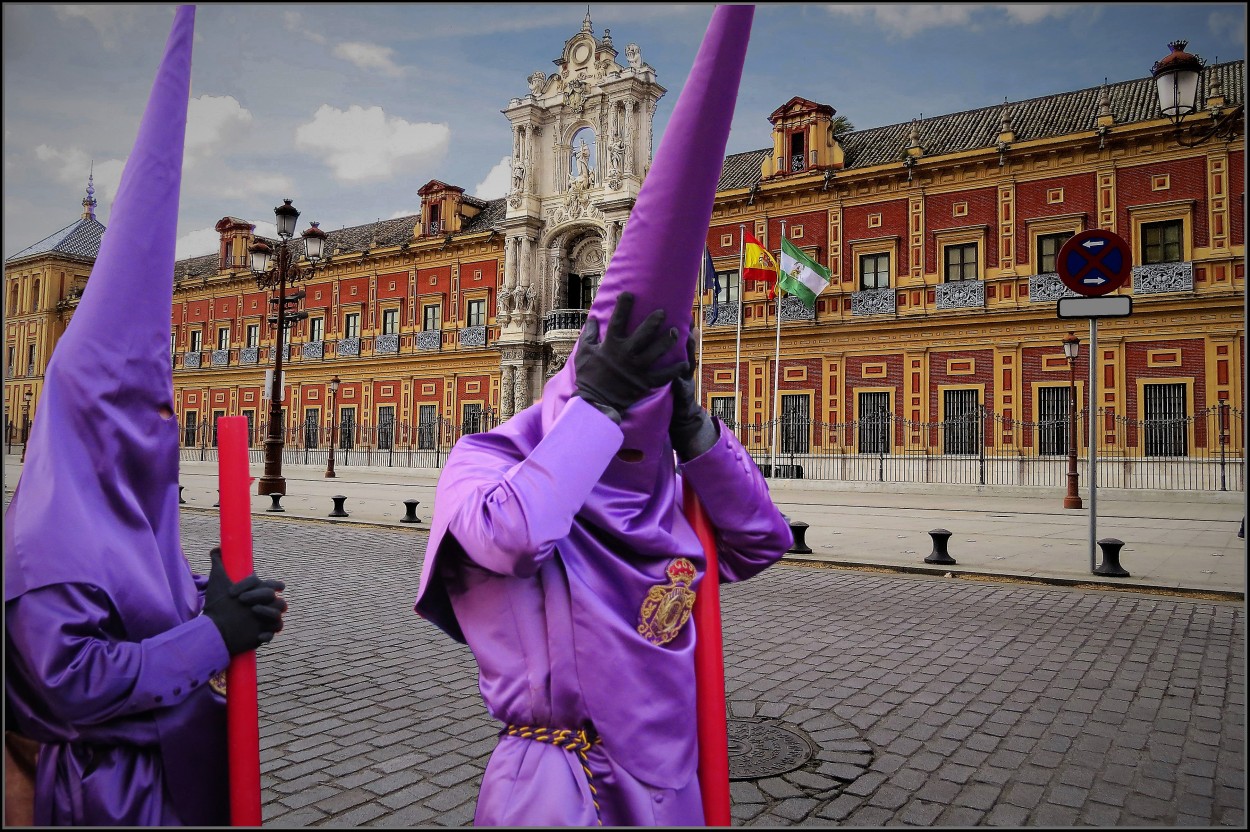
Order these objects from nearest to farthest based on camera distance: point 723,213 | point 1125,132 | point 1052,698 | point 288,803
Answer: point 288,803
point 1052,698
point 1125,132
point 723,213

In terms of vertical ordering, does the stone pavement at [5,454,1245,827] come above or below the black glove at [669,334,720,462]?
below

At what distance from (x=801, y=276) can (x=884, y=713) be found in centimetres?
1938

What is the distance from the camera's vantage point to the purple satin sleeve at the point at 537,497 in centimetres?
150

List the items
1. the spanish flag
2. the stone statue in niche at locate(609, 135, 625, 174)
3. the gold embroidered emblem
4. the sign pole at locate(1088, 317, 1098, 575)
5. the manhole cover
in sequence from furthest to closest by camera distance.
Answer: the stone statue in niche at locate(609, 135, 625, 174), the spanish flag, the sign pole at locate(1088, 317, 1098, 575), the manhole cover, the gold embroidered emblem

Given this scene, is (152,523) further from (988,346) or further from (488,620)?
(988,346)

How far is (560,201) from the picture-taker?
Answer: 30.8 m

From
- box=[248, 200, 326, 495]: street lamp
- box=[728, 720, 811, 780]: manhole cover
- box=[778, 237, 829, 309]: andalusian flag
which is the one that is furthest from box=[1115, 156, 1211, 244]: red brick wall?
box=[728, 720, 811, 780]: manhole cover

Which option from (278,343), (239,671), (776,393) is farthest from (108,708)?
(776,393)

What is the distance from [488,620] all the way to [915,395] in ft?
77.9

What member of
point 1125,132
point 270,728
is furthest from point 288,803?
point 1125,132

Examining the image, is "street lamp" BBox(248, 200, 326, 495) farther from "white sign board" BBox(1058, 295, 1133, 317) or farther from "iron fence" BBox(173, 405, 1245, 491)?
"white sign board" BBox(1058, 295, 1133, 317)

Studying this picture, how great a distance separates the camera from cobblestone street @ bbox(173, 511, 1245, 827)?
3031 mm

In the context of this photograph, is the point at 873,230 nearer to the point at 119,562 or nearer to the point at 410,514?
the point at 410,514

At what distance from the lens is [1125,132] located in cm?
2127
